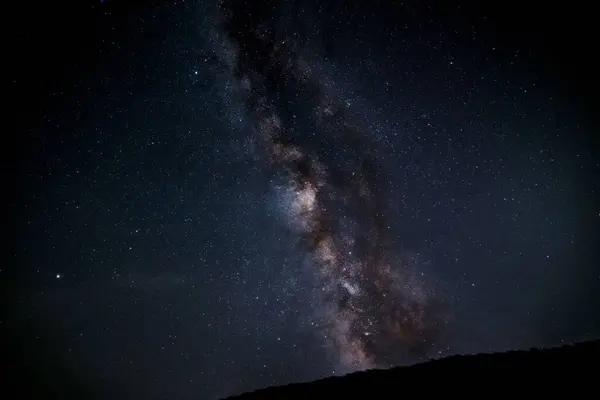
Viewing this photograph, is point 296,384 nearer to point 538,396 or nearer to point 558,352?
point 538,396

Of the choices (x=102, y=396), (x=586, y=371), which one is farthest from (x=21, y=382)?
(x=586, y=371)

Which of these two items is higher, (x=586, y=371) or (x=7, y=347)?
(x=7, y=347)

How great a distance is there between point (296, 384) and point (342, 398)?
1.22m

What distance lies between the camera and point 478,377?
3730 mm

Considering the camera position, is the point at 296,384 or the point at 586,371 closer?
the point at 586,371

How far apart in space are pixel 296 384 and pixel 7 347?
107 metres

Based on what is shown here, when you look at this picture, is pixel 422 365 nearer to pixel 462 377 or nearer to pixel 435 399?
pixel 462 377

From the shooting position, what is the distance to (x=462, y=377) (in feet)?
12.5

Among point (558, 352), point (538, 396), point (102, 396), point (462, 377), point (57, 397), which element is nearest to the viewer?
point (538, 396)

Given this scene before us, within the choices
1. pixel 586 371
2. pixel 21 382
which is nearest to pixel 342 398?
pixel 586 371

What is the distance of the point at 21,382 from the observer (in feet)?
221

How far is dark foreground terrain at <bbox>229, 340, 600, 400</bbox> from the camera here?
3.34m

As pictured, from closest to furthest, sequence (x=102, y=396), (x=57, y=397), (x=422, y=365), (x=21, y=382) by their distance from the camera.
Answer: (x=422, y=365) < (x=21, y=382) < (x=57, y=397) < (x=102, y=396)

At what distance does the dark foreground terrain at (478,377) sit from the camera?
3.34 meters
